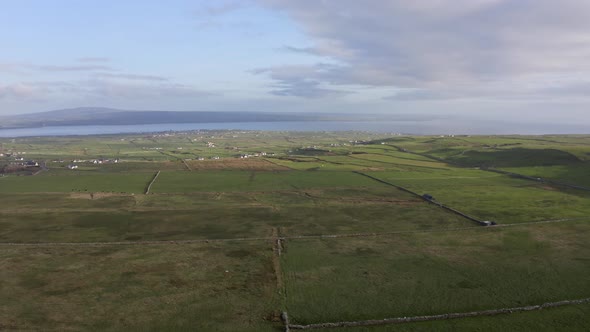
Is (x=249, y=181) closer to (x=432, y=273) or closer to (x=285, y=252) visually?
(x=285, y=252)

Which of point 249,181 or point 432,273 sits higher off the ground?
point 249,181

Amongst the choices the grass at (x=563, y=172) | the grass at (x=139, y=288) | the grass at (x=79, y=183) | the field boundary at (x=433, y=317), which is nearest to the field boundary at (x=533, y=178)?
the grass at (x=563, y=172)

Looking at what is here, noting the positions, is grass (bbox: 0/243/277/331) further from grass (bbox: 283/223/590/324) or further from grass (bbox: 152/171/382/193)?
grass (bbox: 152/171/382/193)

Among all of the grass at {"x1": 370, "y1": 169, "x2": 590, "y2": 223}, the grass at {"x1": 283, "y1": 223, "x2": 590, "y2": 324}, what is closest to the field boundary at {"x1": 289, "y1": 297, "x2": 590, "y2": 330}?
→ the grass at {"x1": 283, "y1": 223, "x2": 590, "y2": 324}

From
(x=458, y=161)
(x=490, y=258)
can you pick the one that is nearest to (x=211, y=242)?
(x=490, y=258)

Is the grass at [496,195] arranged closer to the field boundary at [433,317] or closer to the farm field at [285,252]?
the farm field at [285,252]

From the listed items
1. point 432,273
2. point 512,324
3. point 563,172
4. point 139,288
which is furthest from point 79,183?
point 563,172

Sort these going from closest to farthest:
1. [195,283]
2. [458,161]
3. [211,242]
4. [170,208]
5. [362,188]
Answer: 1. [195,283]
2. [211,242]
3. [170,208]
4. [362,188]
5. [458,161]

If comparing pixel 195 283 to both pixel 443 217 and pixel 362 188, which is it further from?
pixel 362 188
